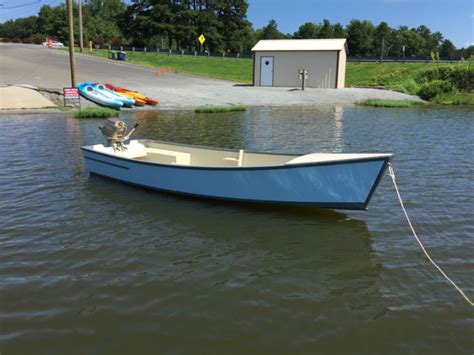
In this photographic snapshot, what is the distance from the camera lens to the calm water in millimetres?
5367

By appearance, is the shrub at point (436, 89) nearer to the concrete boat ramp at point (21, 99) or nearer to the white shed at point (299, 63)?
the white shed at point (299, 63)

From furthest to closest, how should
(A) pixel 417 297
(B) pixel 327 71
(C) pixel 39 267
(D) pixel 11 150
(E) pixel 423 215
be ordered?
(B) pixel 327 71
(D) pixel 11 150
(E) pixel 423 215
(C) pixel 39 267
(A) pixel 417 297

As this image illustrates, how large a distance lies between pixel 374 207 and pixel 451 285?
12.2 ft

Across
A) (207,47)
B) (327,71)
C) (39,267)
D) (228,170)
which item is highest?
(207,47)

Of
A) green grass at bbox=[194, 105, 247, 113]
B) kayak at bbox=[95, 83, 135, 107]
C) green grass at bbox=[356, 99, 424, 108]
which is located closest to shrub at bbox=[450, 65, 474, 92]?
green grass at bbox=[356, 99, 424, 108]

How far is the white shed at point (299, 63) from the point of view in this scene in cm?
4378

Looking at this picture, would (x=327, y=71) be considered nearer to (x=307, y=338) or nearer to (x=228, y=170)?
(x=228, y=170)

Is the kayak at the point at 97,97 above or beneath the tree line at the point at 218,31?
beneath

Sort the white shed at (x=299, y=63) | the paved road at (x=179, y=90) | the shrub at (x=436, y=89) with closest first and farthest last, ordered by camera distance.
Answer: the paved road at (x=179, y=90)
the shrub at (x=436, y=89)
the white shed at (x=299, y=63)

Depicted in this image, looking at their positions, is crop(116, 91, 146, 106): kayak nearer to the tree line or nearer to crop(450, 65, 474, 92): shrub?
crop(450, 65, 474, 92): shrub

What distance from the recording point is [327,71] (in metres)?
44.1

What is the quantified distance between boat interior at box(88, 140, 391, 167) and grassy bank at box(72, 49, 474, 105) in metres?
33.7

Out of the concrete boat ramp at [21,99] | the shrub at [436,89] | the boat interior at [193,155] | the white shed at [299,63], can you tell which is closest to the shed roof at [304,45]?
the white shed at [299,63]

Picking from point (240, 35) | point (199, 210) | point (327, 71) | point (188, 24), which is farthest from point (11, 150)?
point (240, 35)
